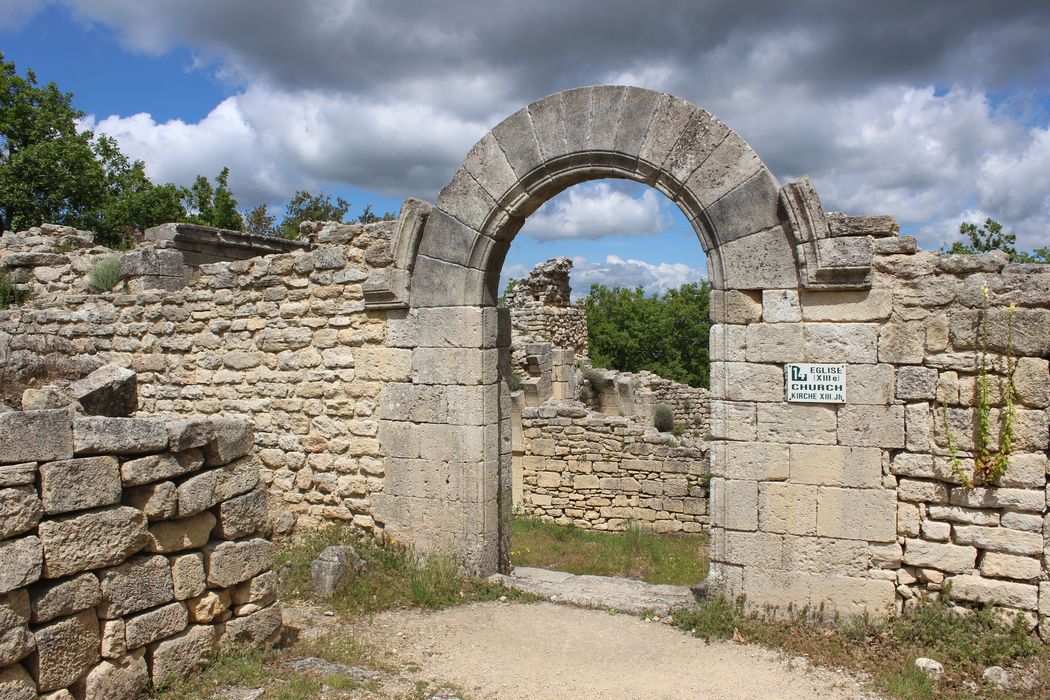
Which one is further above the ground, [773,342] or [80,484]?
[773,342]

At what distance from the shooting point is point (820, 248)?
16.7ft

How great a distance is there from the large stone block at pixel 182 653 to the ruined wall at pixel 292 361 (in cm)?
265

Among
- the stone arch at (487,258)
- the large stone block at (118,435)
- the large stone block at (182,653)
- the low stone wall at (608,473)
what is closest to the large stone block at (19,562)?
the large stone block at (118,435)

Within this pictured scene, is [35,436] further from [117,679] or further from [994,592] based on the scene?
[994,592]

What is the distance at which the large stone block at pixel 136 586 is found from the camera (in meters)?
3.61

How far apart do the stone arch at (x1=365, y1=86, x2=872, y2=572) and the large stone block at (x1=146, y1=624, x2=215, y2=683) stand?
8.33 ft

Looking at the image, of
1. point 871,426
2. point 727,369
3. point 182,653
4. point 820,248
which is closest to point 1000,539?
point 871,426

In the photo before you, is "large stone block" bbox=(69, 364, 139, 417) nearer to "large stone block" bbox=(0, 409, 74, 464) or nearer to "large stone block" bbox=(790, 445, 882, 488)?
"large stone block" bbox=(0, 409, 74, 464)

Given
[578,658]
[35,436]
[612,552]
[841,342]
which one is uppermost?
[841,342]

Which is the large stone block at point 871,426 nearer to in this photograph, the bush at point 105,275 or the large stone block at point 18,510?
the large stone block at point 18,510

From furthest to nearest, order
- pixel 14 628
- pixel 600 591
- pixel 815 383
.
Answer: pixel 600 591, pixel 815 383, pixel 14 628

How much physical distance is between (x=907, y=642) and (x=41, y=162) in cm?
2021

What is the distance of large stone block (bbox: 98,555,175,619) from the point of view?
361 centimetres

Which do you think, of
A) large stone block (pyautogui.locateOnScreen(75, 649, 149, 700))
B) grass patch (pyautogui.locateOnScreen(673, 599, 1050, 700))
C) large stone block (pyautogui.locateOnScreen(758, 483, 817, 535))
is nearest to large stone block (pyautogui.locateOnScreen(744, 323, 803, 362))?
large stone block (pyautogui.locateOnScreen(758, 483, 817, 535))
